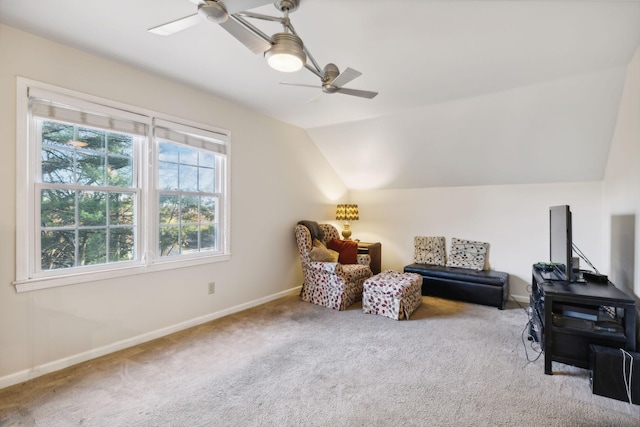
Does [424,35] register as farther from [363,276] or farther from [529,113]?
[363,276]

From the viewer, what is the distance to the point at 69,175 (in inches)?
97.7

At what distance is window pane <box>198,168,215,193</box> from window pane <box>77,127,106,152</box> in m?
0.95

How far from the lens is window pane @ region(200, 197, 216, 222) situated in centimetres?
347

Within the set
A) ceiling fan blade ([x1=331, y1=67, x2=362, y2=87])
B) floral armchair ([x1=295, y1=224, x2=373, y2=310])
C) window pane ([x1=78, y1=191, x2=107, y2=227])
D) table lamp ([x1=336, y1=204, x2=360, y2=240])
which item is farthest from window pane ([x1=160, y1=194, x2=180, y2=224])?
table lamp ([x1=336, y1=204, x2=360, y2=240])

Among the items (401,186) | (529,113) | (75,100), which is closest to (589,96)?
(529,113)

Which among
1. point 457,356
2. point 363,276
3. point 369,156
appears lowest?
point 457,356

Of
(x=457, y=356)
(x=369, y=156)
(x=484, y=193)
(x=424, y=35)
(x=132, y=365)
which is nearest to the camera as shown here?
(x=424, y=35)

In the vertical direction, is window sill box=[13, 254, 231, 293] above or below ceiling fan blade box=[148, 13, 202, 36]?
below

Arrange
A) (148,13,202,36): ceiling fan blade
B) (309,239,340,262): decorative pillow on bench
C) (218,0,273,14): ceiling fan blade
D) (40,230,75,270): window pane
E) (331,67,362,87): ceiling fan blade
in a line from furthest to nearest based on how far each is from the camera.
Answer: (309,239,340,262): decorative pillow on bench < (40,230,75,270): window pane < (331,67,362,87): ceiling fan blade < (148,13,202,36): ceiling fan blade < (218,0,273,14): ceiling fan blade

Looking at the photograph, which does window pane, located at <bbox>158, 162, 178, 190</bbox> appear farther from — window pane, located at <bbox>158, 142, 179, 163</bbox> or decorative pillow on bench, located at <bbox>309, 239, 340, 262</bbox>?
decorative pillow on bench, located at <bbox>309, 239, 340, 262</bbox>

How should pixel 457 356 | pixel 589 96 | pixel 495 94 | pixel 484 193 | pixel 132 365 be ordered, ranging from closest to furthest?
pixel 132 365 < pixel 457 356 < pixel 589 96 < pixel 495 94 < pixel 484 193

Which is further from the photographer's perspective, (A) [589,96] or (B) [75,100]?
(A) [589,96]

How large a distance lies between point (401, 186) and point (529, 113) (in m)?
2.17

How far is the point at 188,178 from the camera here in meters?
3.33
